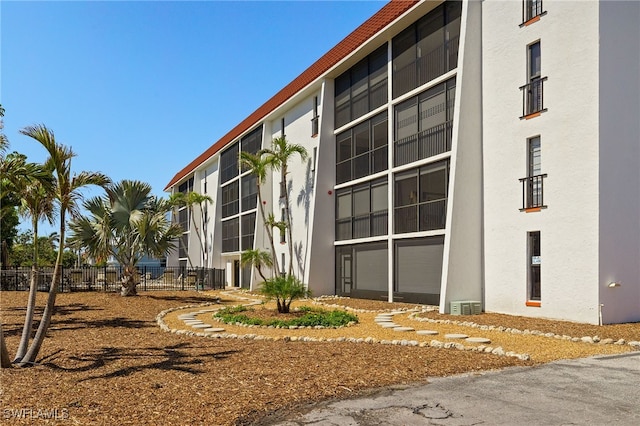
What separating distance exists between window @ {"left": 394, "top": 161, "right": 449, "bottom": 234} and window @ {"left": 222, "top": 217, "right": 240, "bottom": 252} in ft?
66.2

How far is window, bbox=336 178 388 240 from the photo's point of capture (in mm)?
23078

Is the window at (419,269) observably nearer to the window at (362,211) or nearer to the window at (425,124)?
the window at (362,211)

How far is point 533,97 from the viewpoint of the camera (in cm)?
1597

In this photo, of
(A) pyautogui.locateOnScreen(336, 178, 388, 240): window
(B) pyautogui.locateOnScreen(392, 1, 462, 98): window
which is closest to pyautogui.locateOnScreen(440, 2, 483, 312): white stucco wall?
(B) pyautogui.locateOnScreen(392, 1, 462, 98): window

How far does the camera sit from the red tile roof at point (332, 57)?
2159cm

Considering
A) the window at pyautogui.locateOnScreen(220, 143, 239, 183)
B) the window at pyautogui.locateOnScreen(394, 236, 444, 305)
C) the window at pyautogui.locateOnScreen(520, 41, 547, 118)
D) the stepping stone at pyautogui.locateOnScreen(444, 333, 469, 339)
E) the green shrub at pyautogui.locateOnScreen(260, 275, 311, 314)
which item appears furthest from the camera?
the window at pyautogui.locateOnScreen(220, 143, 239, 183)

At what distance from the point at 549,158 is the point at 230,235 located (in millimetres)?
30093

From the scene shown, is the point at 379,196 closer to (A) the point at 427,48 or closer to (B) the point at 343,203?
A: (B) the point at 343,203

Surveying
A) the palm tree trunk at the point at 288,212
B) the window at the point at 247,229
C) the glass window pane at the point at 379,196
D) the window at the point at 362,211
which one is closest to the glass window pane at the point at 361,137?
the window at the point at 362,211

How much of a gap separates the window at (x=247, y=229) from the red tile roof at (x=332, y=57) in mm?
6109

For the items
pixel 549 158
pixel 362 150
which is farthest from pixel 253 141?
pixel 549 158

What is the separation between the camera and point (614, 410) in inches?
250

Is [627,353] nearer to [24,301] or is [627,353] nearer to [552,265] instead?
[552,265]

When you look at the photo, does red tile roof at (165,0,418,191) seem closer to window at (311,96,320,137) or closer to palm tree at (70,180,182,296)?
window at (311,96,320,137)
